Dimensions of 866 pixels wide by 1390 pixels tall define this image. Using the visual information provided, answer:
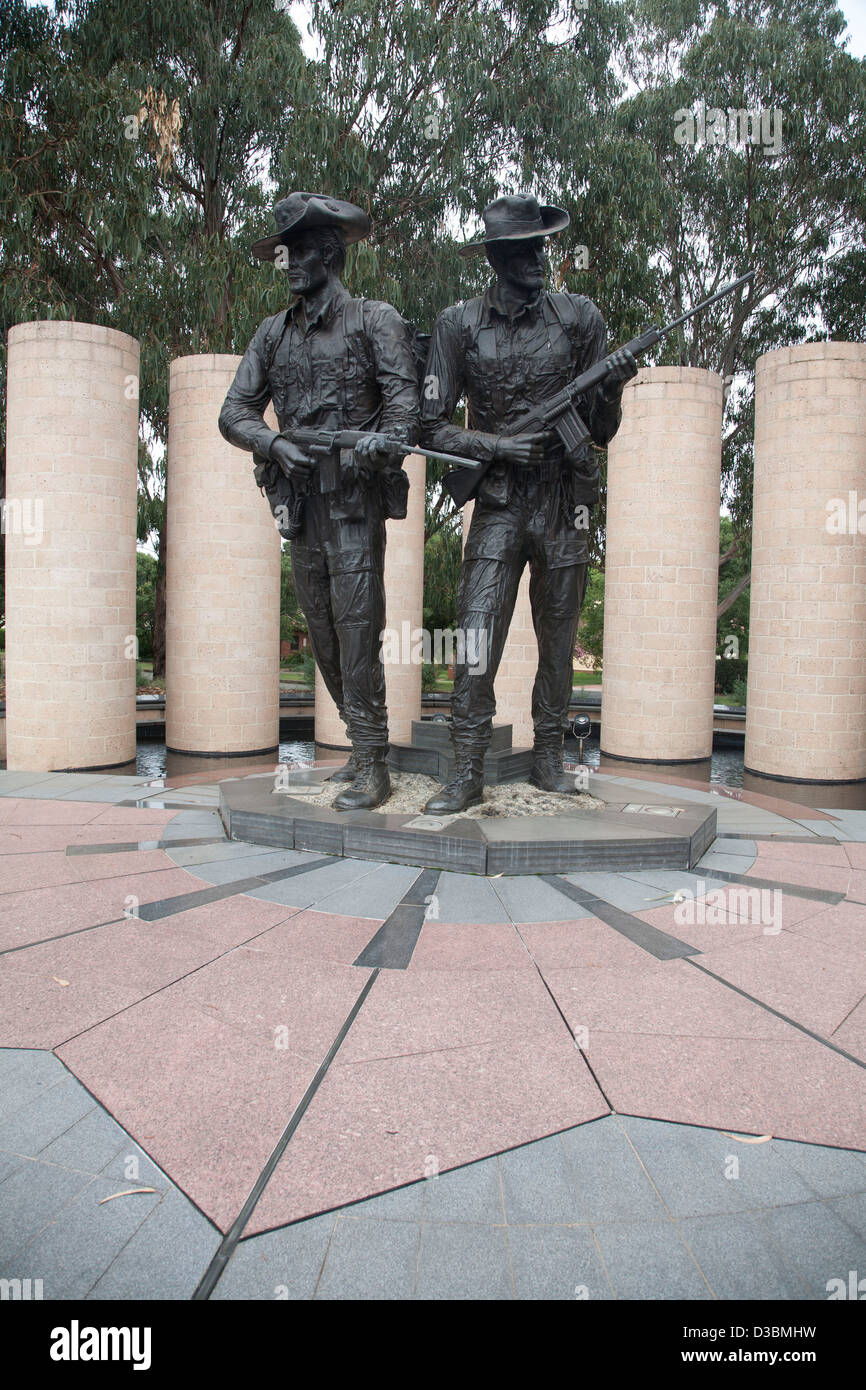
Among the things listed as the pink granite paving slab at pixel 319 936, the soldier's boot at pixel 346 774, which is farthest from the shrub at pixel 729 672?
the pink granite paving slab at pixel 319 936

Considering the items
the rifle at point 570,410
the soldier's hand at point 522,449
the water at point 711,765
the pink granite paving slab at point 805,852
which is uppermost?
the rifle at point 570,410

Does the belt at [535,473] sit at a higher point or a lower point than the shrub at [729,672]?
higher

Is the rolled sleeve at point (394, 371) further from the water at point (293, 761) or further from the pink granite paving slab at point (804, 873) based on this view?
the water at point (293, 761)

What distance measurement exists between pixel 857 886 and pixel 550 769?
1949 millimetres

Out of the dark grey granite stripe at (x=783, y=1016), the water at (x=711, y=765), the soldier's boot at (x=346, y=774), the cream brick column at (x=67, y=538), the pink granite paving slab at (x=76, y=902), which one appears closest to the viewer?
the dark grey granite stripe at (x=783, y=1016)

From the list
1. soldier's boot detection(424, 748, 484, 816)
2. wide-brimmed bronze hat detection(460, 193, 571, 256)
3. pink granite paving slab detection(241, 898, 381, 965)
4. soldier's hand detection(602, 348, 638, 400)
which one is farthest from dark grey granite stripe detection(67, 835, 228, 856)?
wide-brimmed bronze hat detection(460, 193, 571, 256)

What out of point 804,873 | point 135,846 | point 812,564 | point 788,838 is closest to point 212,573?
point 135,846

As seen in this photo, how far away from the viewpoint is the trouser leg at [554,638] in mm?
5371

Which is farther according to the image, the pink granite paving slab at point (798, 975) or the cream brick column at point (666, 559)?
the cream brick column at point (666, 559)

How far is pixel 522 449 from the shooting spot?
480 centimetres

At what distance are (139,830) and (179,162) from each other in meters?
17.0

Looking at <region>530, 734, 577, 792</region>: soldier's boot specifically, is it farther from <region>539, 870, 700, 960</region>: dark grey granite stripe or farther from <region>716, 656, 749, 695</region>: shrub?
<region>716, 656, 749, 695</region>: shrub

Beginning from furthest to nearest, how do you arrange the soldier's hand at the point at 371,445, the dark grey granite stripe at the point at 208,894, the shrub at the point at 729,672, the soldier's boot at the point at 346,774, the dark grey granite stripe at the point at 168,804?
the shrub at the point at 729,672, the dark grey granite stripe at the point at 168,804, the soldier's boot at the point at 346,774, the soldier's hand at the point at 371,445, the dark grey granite stripe at the point at 208,894

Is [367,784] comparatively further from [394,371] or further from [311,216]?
[311,216]
